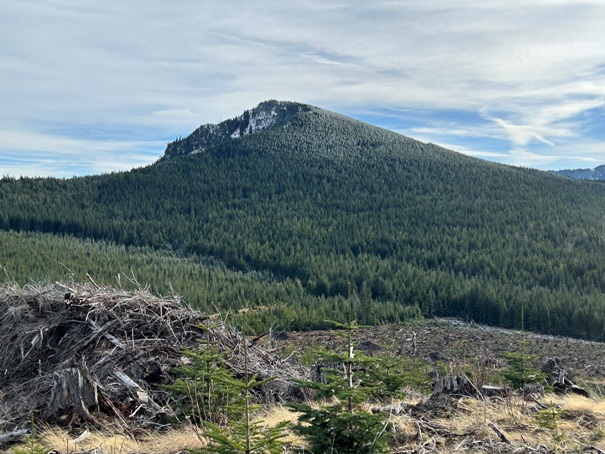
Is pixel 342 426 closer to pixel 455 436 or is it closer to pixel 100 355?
pixel 455 436

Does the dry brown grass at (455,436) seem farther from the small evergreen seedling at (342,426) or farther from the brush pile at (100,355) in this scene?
the small evergreen seedling at (342,426)

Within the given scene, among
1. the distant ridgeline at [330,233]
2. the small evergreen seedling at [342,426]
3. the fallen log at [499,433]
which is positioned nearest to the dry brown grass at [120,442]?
the small evergreen seedling at [342,426]

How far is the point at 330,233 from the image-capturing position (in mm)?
112750

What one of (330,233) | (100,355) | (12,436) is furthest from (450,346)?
(330,233)

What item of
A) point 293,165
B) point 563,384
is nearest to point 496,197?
point 293,165

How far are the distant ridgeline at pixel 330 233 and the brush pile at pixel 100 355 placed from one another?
8.96m

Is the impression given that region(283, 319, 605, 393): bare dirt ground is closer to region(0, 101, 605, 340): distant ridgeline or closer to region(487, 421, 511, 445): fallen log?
region(0, 101, 605, 340): distant ridgeline

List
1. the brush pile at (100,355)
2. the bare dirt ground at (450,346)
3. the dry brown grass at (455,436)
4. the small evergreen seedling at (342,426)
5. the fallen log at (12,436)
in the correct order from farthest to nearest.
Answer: the bare dirt ground at (450,346)
the brush pile at (100,355)
the fallen log at (12,436)
the dry brown grass at (455,436)
the small evergreen seedling at (342,426)

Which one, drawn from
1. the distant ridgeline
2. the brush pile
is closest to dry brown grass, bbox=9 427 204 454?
the brush pile

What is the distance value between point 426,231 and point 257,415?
355 feet

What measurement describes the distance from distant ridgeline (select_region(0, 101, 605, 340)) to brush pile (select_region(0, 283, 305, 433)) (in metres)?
8.96

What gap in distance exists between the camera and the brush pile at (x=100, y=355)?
7012 mm

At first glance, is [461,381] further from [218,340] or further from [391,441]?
[218,340]

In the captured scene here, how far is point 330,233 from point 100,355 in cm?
10492
